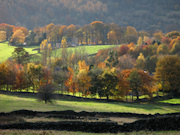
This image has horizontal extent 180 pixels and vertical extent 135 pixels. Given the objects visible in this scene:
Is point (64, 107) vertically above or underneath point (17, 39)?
underneath

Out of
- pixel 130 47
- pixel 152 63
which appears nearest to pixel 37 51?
pixel 130 47

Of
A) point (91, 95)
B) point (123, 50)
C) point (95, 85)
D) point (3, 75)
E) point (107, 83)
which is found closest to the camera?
point (107, 83)

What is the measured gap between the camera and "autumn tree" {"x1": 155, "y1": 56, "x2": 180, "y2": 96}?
88188mm

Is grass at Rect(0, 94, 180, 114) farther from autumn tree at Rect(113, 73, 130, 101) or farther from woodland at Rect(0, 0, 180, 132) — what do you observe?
autumn tree at Rect(113, 73, 130, 101)

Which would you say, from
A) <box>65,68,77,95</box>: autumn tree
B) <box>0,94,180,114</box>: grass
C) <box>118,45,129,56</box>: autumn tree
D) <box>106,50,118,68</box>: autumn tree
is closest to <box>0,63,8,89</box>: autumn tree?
<box>0,94,180,114</box>: grass

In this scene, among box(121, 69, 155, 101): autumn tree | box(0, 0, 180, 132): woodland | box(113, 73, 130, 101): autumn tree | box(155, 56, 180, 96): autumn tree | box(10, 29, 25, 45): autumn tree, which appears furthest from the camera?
box(10, 29, 25, 45): autumn tree

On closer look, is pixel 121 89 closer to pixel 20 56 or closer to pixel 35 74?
pixel 35 74

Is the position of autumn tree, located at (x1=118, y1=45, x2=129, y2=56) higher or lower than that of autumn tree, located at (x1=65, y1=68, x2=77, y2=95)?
higher

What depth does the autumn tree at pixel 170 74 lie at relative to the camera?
289 ft

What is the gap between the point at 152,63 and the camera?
132 metres

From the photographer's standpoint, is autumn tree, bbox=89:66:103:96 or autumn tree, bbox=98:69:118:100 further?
autumn tree, bbox=89:66:103:96

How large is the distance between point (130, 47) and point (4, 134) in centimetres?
15308

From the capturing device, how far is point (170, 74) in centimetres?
8950

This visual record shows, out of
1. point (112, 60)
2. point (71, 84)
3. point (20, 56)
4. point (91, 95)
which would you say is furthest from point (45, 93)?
point (112, 60)
